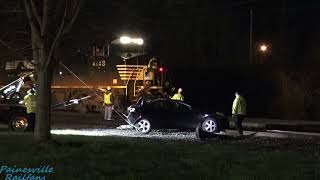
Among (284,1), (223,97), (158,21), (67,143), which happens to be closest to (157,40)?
(158,21)

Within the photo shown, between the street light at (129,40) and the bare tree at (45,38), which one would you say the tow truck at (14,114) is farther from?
the bare tree at (45,38)

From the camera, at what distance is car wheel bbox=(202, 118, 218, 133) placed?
2391 centimetres

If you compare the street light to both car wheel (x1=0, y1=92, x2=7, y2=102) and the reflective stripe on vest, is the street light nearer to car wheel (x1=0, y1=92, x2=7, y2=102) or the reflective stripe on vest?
car wheel (x1=0, y1=92, x2=7, y2=102)

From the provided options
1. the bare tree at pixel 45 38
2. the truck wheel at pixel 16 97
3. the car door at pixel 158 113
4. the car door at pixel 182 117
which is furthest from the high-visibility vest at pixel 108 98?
the bare tree at pixel 45 38

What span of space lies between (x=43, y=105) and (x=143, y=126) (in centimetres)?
792

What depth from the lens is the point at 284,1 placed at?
1962 inches

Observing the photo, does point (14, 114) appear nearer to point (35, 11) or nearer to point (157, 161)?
point (35, 11)

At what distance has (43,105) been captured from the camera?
54.6 feet

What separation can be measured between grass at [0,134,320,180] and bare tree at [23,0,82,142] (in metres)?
0.88

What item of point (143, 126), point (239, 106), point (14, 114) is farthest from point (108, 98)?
point (239, 106)

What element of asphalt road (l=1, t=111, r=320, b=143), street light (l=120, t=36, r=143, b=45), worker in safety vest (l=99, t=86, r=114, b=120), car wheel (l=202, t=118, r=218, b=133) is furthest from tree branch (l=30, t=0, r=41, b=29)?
street light (l=120, t=36, r=143, b=45)

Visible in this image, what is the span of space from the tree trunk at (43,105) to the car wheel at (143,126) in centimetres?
770

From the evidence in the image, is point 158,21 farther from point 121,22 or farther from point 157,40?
point 121,22

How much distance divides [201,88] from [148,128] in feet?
80.3
